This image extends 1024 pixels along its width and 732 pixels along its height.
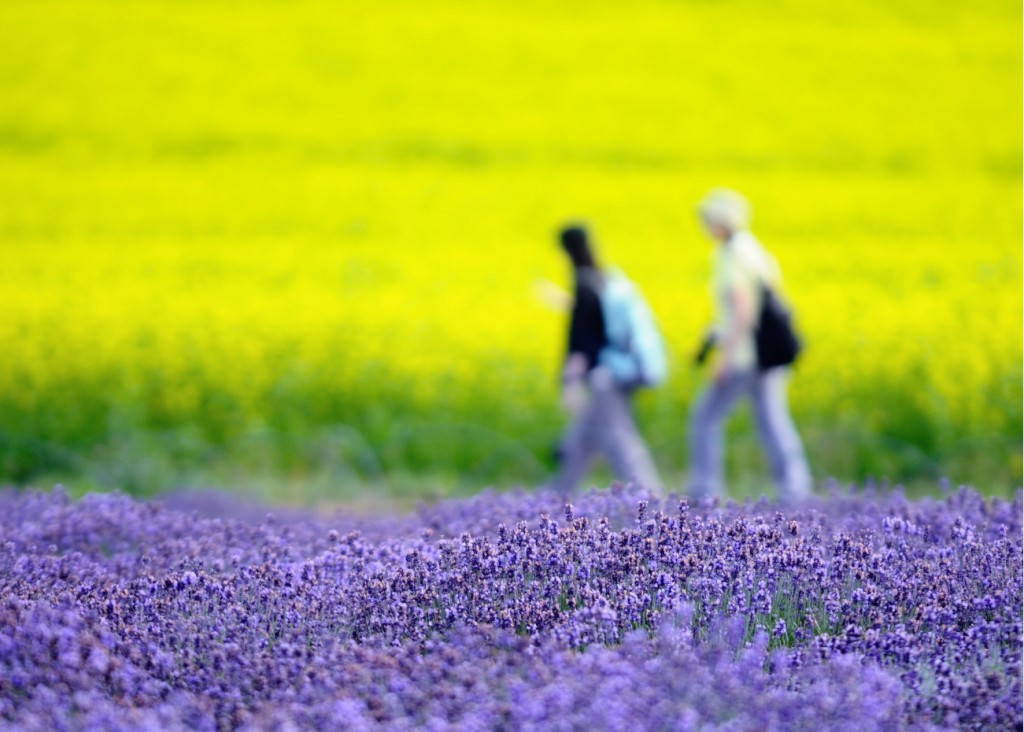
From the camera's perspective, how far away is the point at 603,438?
23.5 feet

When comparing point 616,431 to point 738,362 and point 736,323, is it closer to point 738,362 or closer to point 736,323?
point 738,362

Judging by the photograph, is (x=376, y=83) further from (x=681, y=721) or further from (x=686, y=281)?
(x=681, y=721)

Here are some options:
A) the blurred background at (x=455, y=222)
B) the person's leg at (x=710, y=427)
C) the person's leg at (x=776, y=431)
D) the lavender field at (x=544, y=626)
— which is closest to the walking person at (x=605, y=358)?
the person's leg at (x=710, y=427)

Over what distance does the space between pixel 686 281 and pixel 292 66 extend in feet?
24.3

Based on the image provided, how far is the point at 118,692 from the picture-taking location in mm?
2846

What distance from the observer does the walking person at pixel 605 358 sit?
706cm

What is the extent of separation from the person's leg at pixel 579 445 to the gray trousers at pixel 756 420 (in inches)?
20.1

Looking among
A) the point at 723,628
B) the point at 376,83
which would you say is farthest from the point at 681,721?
the point at 376,83

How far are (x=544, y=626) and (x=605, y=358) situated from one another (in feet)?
13.4

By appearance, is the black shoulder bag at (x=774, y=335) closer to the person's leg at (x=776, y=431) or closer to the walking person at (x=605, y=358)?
the person's leg at (x=776, y=431)

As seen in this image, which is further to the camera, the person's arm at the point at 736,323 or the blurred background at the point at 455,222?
the blurred background at the point at 455,222

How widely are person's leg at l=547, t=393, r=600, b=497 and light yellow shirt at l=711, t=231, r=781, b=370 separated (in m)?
0.77

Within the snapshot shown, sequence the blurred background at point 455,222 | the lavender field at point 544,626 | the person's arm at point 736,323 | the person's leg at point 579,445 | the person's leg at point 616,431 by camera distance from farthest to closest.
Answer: the blurred background at point 455,222 → the person's leg at point 579,445 → the person's leg at point 616,431 → the person's arm at point 736,323 → the lavender field at point 544,626

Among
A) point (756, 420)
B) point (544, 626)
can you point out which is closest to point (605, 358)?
point (756, 420)
